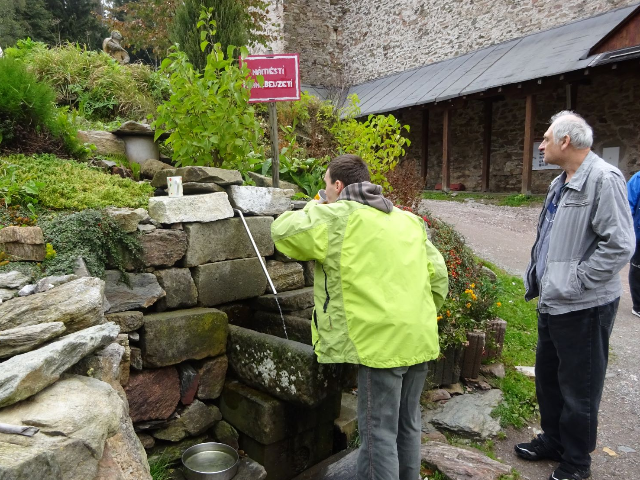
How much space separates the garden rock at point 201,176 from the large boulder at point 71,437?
1.88 metres

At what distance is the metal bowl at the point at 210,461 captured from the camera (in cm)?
270

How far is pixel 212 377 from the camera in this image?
3.23m

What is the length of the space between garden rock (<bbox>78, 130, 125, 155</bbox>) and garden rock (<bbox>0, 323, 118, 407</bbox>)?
284cm

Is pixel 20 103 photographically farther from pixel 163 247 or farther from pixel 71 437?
pixel 71 437

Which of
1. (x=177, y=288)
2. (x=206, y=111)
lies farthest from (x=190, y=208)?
(x=206, y=111)

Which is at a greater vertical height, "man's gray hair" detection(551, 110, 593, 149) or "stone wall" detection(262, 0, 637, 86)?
"stone wall" detection(262, 0, 637, 86)

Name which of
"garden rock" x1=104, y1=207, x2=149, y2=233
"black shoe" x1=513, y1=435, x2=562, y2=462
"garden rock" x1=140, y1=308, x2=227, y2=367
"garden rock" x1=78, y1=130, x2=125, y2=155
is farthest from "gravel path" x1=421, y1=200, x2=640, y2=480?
"garden rock" x1=78, y1=130, x2=125, y2=155

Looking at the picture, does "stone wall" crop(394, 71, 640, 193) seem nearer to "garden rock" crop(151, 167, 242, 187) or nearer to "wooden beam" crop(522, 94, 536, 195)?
"wooden beam" crop(522, 94, 536, 195)

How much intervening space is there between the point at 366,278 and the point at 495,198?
11206 mm

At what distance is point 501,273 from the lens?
6551mm

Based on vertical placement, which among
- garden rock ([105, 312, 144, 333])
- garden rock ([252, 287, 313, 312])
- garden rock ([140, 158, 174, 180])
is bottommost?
garden rock ([252, 287, 313, 312])

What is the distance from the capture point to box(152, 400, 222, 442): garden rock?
3.10 metres

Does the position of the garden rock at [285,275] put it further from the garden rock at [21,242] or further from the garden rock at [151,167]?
the garden rock at [21,242]

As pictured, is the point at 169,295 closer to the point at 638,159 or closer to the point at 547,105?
the point at 638,159
